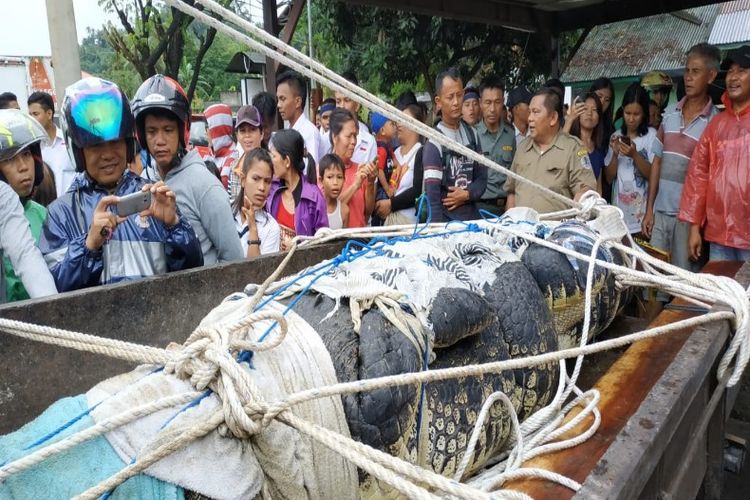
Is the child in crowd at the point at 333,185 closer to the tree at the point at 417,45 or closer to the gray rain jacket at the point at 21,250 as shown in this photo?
the gray rain jacket at the point at 21,250

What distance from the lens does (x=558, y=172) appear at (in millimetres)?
3516

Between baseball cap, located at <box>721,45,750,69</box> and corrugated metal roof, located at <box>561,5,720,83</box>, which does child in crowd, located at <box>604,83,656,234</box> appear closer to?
baseball cap, located at <box>721,45,750,69</box>

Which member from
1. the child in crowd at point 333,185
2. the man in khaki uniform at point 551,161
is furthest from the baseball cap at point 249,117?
the man in khaki uniform at point 551,161

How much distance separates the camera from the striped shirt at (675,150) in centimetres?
398

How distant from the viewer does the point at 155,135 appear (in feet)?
7.97

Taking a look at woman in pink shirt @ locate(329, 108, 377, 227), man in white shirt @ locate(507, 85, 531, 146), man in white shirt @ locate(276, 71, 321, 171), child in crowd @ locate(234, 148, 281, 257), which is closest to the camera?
child in crowd @ locate(234, 148, 281, 257)

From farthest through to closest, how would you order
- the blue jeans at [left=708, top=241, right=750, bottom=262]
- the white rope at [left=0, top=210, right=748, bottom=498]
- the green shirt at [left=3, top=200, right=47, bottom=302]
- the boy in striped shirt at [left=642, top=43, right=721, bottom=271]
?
the boy in striped shirt at [left=642, top=43, right=721, bottom=271]
the blue jeans at [left=708, top=241, right=750, bottom=262]
the green shirt at [left=3, top=200, right=47, bottom=302]
the white rope at [left=0, top=210, right=748, bottom=498]

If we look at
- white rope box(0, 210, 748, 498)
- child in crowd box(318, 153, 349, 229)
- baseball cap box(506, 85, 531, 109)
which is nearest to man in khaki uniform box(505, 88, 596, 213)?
child in crowd box(318, 153, 349, 229)

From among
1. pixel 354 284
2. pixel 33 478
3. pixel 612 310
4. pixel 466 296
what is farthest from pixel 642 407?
pixel 33 478

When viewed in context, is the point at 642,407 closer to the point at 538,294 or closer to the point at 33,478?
the point at 538,294

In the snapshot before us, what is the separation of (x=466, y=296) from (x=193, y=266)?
4.09ft

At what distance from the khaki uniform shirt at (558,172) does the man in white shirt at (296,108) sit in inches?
62.7

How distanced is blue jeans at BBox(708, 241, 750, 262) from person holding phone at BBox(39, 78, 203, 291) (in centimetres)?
314

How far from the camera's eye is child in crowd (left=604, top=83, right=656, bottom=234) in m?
4.51
